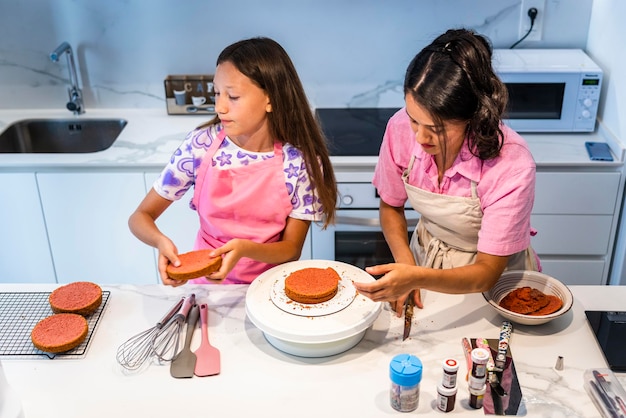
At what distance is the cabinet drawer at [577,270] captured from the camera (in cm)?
254

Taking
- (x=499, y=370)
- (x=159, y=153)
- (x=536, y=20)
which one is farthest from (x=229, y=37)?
(x=499, y=370)

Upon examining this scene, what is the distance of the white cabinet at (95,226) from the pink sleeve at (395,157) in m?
1.06

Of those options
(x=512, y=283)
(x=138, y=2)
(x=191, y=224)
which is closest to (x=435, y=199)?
(x=512, y=283)

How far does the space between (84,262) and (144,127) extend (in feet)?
1.89

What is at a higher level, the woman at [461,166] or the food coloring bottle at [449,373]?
the woman at [461,166]

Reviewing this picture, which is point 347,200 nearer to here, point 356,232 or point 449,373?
point 356,232

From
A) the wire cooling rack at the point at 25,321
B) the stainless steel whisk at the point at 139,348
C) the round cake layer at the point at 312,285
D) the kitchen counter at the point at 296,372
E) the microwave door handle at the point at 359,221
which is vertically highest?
the round cake layer at the point at 312,285

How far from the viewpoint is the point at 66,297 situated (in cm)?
149

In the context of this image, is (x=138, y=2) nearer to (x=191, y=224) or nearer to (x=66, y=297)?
(x=191, y=224)

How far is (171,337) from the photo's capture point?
4.62ft

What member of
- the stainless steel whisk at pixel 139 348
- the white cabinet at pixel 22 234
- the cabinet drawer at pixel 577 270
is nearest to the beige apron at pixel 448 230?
the stainless steel whisk at pixel 139 348

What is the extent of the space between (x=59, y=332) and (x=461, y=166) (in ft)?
3.00

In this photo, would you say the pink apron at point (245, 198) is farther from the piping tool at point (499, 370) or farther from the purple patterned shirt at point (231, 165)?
the piping tool at point (499, 370)

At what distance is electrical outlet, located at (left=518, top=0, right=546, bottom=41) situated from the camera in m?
2.63
